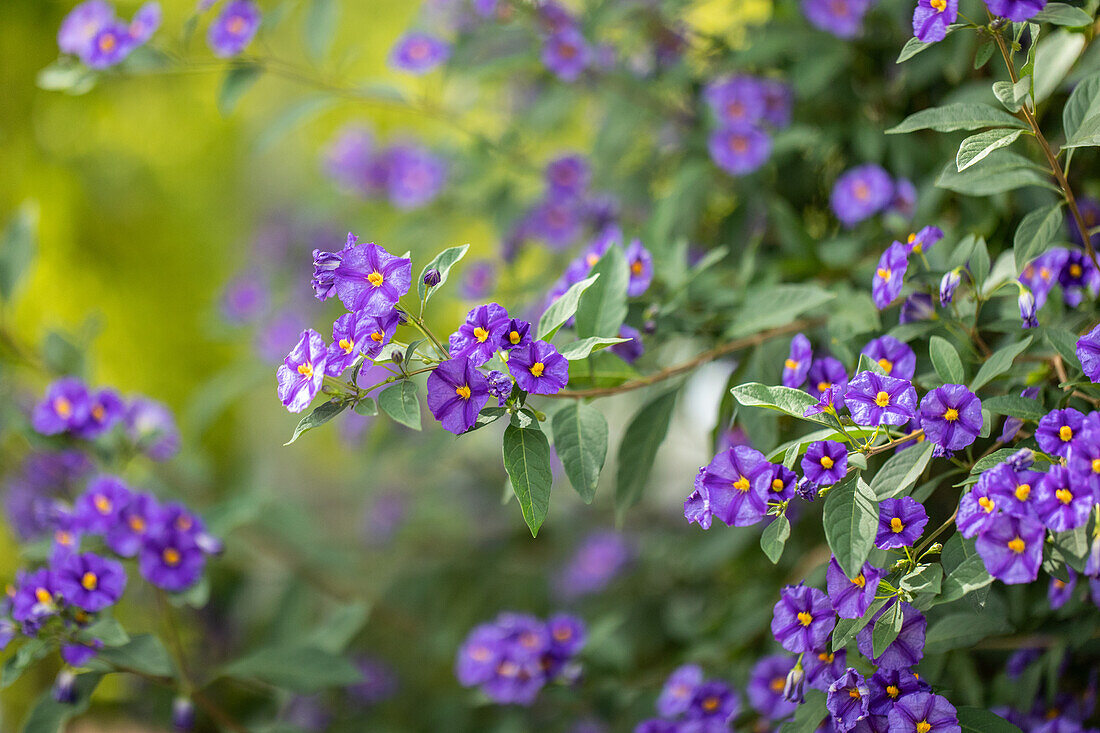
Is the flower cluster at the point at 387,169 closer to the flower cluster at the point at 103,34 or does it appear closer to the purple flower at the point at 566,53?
the purple flower at the point at 566,53

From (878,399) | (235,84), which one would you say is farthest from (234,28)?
(878,399)

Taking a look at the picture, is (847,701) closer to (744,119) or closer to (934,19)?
(934,19)

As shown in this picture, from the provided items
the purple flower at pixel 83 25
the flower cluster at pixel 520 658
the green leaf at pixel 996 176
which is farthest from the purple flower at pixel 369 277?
the purple flower at pixel 83 25

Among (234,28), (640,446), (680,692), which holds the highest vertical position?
(234,28)

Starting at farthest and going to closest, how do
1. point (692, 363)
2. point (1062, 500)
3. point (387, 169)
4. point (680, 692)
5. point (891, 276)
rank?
point (387, 169), point (680, 692), point (692, 363), point (891, 276), point (1062, 500)

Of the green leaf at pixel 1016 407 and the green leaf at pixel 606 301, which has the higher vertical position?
the green leaf at pixel 606 301

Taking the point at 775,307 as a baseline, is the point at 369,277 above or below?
above

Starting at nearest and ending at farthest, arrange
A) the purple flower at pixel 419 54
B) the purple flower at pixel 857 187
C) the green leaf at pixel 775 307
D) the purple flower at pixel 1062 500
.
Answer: the purple flower at pixel 1062 500 → the green leaf at pixel 775 307 → the purple flower at pixel 857 187 → the purple flower at pixel 419 54
